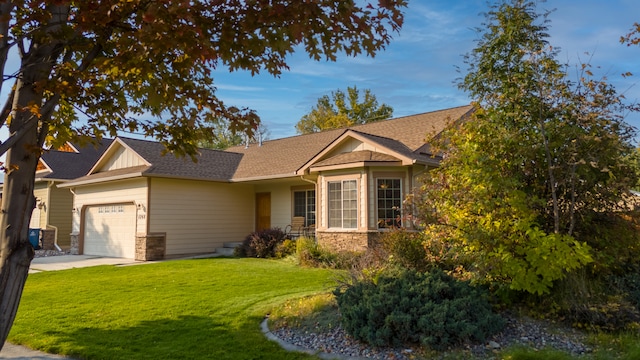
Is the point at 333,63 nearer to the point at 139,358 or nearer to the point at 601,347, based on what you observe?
the point at 139,358

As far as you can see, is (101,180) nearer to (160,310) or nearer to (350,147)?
(350,147)

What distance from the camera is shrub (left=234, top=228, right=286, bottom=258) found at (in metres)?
15.1

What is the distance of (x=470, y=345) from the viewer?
508cm

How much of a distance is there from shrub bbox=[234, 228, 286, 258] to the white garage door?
4097 mm

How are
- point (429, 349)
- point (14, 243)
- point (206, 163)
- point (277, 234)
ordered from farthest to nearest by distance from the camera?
point (206, 163)
point (277, 234)
point (429, 349)
point (14, 243)

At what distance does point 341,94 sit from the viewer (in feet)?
131

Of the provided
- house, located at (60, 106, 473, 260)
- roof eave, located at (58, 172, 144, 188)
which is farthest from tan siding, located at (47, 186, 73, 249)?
house, located at (60, 106, 473, 260)

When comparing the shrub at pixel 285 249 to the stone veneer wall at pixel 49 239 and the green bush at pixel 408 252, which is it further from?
the stone veneer wall at pixel 49 239

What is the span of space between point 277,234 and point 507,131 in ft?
34.0

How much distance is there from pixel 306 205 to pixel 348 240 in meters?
3.93

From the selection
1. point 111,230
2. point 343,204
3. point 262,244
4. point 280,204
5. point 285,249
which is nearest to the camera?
point 343,204

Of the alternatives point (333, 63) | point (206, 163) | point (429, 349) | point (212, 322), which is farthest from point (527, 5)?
point (206, 163)

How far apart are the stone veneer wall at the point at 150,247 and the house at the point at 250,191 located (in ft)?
0.11

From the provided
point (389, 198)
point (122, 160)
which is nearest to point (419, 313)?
point (389, 198)
